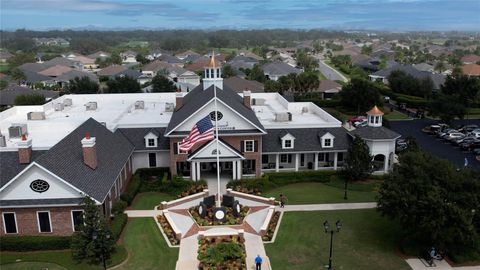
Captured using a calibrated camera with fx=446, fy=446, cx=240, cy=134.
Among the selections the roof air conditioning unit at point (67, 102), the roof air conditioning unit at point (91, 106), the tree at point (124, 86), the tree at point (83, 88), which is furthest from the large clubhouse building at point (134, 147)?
the tree at point (83, 88)

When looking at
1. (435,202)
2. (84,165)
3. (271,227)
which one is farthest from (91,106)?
(435,202)

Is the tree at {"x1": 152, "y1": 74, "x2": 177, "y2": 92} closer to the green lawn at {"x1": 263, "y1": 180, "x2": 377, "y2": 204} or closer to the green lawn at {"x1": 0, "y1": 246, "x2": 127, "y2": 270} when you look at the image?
the green lawn at {"x1": 263, "y1": 180, "x2": 377, "y2": 204}

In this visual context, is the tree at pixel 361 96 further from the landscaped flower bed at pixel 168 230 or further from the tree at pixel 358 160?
the landscaped flower bed at pixel 168 230

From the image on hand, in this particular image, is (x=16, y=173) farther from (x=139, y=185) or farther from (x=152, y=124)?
(x=152, y=124)

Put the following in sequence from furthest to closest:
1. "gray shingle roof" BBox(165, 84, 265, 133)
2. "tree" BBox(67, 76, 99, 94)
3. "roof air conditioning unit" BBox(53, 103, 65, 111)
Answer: "tree" BBox(67, 76, 99, 94), "roof air conditioning unit" BBox(53, 103, 65, 111), "gray shingle roof" BBox(165, 84, 265, 133)

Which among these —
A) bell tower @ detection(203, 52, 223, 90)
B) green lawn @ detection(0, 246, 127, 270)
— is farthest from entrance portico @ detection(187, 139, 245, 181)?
green lawn @ detection(0, 246, 127, 270)
